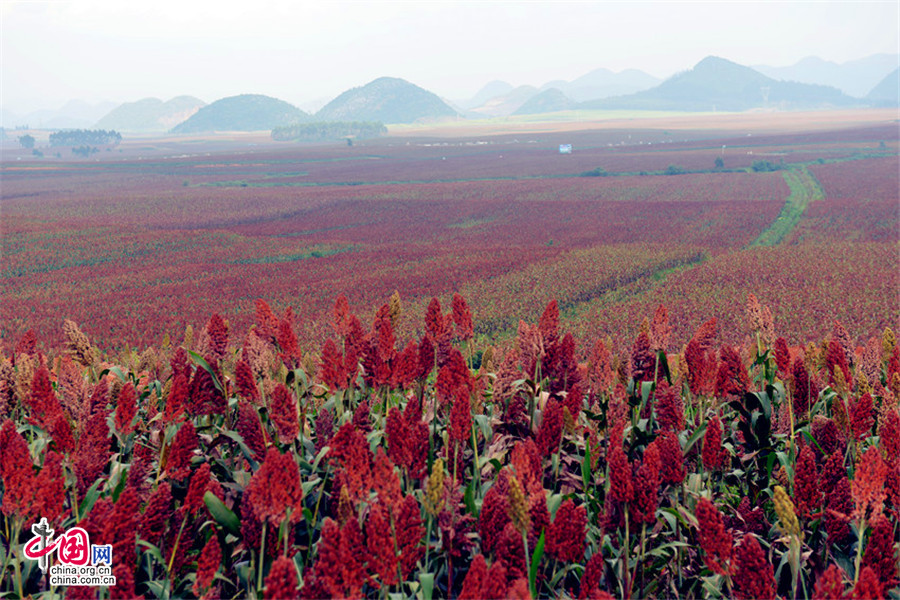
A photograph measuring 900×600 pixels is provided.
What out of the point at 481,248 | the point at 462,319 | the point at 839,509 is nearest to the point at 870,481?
the point at 839,509

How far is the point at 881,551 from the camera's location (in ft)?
7.95

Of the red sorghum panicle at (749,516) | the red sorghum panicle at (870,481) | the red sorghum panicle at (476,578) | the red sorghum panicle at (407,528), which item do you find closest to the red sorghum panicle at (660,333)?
the red sorghum panicle at (749,516)

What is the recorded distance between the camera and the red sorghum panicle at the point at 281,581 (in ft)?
6.12

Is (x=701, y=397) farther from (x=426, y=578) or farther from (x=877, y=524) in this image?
(x=426, y=578)

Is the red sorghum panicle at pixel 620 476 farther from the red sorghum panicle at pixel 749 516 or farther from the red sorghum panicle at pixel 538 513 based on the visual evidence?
the red sorghum panicle at pixel 749 516

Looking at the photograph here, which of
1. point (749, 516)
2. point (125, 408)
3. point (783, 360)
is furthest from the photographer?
point (783, 360)

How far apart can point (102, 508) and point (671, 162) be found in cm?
9465

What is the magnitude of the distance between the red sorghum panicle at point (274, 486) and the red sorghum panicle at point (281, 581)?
0.33 meters

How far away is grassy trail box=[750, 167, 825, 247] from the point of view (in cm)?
3955

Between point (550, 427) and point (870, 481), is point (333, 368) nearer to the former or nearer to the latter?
point (550, 427)

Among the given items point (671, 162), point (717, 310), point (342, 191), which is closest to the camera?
point (717, 310)

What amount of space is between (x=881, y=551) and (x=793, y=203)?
5501 cm

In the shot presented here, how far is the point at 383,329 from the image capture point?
3367 mm

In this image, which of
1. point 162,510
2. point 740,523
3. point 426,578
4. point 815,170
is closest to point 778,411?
point 740,523
